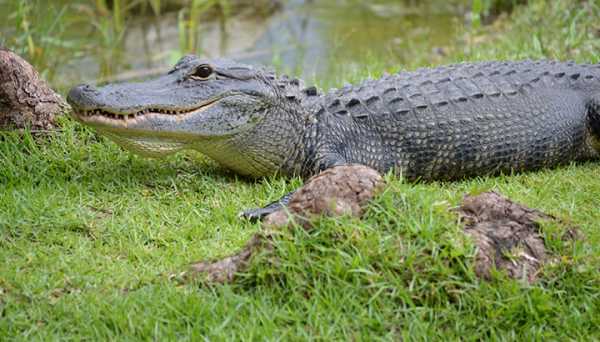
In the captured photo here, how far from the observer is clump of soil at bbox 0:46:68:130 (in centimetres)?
523

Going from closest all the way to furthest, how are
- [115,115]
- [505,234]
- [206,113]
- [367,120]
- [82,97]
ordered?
[505,234] → [82,97] → [115,115] → [206,113] → [367,120]

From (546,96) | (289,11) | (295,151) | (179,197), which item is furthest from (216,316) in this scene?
(289,11)

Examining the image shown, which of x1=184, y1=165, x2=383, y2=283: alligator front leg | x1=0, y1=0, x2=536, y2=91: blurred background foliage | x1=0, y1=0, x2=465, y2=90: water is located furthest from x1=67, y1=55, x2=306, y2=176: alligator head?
x1=0, y1=0, x2=465, y2=90: water

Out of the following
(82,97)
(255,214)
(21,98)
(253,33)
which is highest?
(82,97)

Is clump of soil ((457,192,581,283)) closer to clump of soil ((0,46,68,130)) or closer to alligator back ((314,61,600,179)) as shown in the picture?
alligator back ((314,61,600,179))

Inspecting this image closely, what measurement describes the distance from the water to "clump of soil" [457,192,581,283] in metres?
4.69

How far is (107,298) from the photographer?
3473mm

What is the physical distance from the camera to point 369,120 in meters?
5.13

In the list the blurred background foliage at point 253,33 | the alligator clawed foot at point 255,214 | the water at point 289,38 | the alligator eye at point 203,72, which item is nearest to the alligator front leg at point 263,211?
the alligator clawed foot at point 255,214

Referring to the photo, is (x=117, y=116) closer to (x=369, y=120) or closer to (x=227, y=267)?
(x=227, y=267)

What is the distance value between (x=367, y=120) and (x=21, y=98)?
95.8 inches

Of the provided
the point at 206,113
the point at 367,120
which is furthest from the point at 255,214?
the point at 367,120

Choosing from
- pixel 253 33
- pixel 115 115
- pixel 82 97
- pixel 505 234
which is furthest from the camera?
pixel 253 33

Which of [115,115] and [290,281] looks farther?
[115,115]
